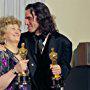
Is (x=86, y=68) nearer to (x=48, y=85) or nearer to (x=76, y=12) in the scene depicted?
(x=76, y=12)

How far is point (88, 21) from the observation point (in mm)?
4793

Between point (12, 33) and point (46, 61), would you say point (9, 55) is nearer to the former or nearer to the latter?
point (12, 33)

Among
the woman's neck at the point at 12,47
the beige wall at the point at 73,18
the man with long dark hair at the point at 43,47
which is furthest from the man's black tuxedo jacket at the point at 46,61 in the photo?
the beige wall at the point at 73,18

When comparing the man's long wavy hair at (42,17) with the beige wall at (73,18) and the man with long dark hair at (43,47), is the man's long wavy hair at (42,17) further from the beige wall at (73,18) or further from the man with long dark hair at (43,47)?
the beige wall at (73,18)

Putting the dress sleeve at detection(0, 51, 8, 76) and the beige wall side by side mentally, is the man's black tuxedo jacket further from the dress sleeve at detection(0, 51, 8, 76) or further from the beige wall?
the beige wall

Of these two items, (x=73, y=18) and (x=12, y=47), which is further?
(x=73, y=18)

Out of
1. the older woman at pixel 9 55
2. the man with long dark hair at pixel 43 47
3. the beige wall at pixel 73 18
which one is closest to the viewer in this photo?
the older woman at pixel 9 55

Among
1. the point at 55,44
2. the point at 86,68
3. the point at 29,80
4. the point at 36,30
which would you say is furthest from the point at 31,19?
the point at 86,68

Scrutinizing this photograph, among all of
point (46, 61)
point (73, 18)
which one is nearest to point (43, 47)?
point (46, 61)

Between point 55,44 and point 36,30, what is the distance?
0.20 m

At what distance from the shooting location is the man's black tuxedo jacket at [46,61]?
275 centimetres

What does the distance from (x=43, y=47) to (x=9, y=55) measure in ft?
1.00

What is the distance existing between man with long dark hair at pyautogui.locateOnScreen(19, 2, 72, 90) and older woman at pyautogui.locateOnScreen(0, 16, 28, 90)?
0.46 ft

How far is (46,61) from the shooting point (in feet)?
9.16
